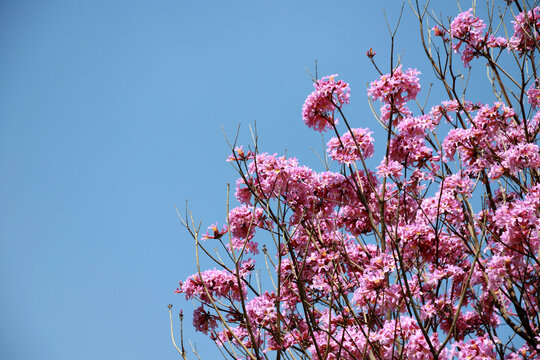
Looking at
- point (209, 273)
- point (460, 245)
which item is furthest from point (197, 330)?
point (460, 245)

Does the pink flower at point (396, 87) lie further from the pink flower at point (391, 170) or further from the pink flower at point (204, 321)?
the pink flower at point (204, 321)

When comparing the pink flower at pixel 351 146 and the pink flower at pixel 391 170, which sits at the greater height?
the pink flower at pixel 351 146

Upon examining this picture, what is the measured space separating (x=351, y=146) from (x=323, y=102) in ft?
1.71

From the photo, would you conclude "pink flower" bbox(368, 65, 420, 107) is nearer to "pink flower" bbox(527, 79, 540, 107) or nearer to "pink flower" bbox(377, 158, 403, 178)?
"pink flower" bbox(377, 158, 403, 178)

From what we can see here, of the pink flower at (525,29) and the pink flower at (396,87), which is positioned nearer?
the pink flower at (396,87)

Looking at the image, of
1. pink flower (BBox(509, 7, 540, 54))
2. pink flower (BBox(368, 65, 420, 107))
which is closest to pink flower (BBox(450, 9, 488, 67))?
pink flower (BBox(509, 7, 540, 54))

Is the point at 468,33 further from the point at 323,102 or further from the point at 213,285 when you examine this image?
the point at 213,285

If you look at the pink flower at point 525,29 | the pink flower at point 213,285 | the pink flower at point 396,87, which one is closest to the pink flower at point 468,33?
the pink flower at point 525,29

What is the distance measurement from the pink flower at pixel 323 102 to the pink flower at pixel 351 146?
197mm

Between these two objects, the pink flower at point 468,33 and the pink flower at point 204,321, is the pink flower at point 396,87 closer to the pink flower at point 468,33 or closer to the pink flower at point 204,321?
the pink flower at point 468,33

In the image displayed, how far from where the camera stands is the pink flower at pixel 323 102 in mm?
4328


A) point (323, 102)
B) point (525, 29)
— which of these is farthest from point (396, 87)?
point (525, 29)

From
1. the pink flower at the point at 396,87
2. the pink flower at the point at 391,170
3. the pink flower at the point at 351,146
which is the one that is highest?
the pink flower at the point at 396,87

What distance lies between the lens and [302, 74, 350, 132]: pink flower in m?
4.33
